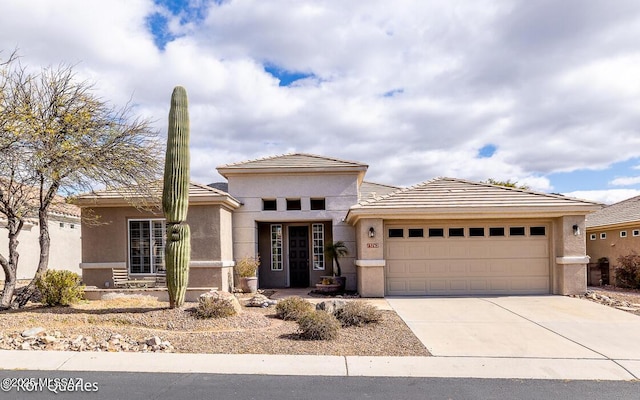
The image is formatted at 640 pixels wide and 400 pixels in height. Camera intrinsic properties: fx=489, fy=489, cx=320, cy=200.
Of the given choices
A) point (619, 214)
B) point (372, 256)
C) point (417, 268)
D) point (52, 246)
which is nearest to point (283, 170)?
point (372, 256)

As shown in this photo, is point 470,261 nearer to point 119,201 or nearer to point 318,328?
point 318,328

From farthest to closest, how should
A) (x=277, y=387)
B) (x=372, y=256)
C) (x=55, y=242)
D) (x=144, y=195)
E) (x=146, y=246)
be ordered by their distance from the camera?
1. (x=55, y=242)
2. (x=146, y=246)
3. (x=372, y=256)
4. (x=144, y=195)
5. (x=277, y=387)

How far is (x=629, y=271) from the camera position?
17.8m

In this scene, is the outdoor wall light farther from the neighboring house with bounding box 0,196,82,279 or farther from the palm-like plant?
the neighboring house with bounding box 0,196,82,279

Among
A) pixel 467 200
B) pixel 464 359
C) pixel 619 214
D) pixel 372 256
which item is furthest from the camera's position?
pixel 619 214

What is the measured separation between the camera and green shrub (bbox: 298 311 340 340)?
28.8ft

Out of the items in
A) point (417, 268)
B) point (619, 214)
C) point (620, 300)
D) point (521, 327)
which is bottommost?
point (620, 300)

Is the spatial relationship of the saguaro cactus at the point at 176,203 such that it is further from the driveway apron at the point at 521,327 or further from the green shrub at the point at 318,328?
the driveway apron at the point at 521,327

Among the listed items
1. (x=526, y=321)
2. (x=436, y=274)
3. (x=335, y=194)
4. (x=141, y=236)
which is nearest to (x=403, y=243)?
(x=436, y=274)

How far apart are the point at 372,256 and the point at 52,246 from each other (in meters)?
16.9

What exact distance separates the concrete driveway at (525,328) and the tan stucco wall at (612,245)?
6.35 meters

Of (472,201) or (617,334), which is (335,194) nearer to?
(472,201)

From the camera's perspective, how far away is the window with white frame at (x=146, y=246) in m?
15.3

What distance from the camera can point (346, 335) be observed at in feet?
30.2
